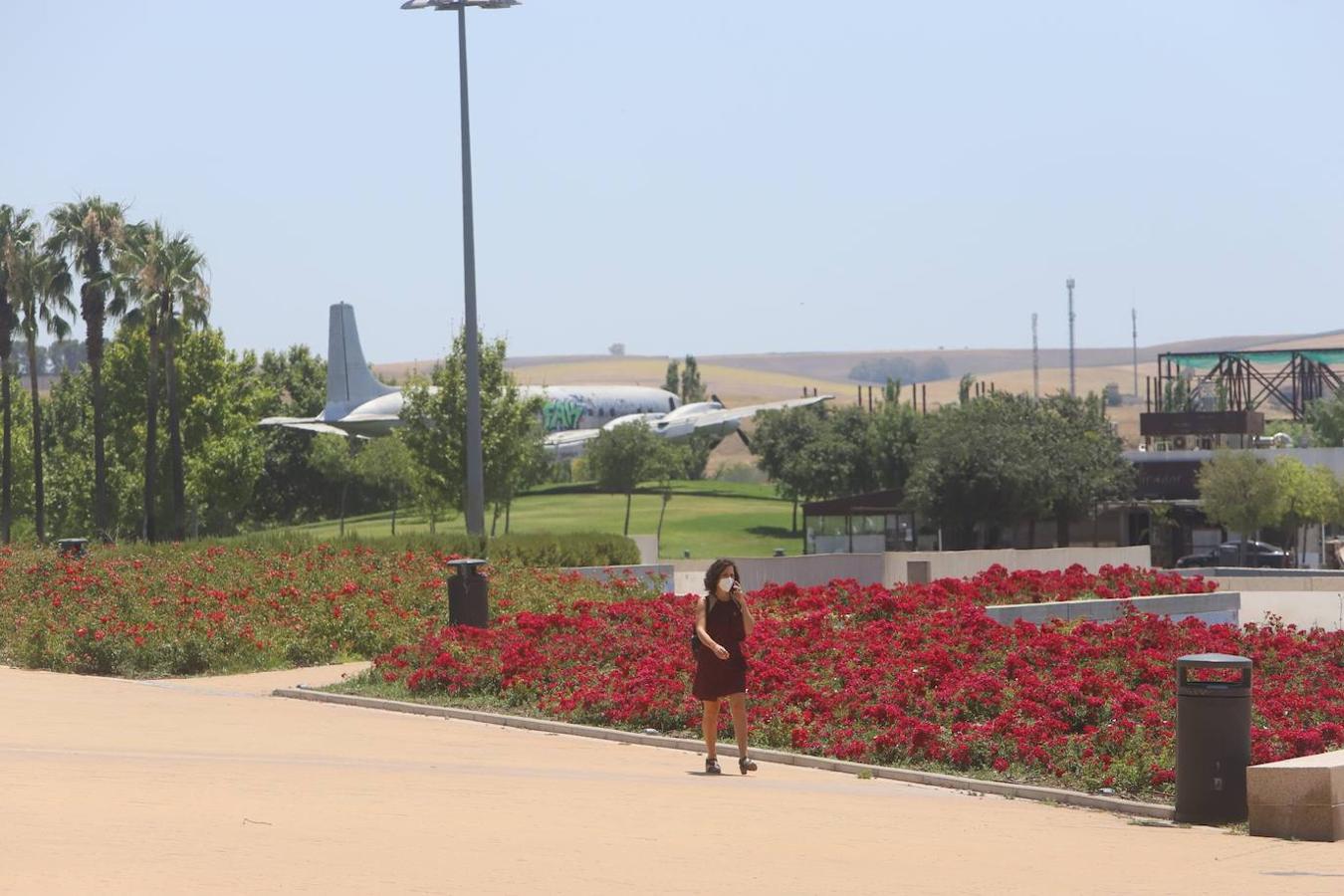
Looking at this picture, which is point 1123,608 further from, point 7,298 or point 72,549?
point 7,298

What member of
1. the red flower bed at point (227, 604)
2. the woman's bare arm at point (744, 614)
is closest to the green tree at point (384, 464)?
the red flower bed at point (227, 604)

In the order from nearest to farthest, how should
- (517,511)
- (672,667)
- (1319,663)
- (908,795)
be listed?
(908,795) → (672,667) → (1319,663) → (517,511)

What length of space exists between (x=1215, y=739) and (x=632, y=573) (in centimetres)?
1951

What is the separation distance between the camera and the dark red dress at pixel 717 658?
13.9m

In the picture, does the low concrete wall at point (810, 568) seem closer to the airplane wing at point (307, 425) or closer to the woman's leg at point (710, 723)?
the woman's leg at point (710, 723)

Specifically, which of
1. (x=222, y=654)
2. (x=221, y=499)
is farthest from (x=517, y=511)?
(x=222, y=654)

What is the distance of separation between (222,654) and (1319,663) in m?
12.5


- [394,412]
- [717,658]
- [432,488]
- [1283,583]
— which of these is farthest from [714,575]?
[394,412]

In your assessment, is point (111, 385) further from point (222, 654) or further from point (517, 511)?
point (222, 654)

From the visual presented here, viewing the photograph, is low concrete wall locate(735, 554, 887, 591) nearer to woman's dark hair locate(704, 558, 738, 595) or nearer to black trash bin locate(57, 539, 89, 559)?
black trash bin locate(57, 539, 89, 559)

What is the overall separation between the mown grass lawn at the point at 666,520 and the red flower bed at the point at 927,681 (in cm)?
5789

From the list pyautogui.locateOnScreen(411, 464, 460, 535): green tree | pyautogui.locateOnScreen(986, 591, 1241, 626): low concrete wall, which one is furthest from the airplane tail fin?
pyautogui.locateOnScreen(986, 591, 1241, 626): low concrete wall

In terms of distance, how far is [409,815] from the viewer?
10844mm

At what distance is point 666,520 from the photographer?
96875 millimetres
